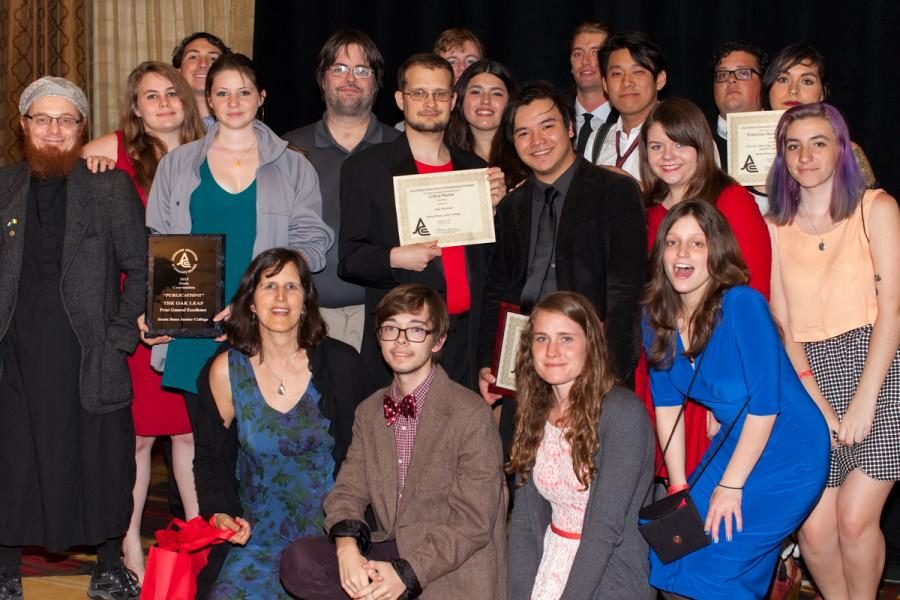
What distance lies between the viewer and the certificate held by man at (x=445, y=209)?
439 cm

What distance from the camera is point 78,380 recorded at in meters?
4.38

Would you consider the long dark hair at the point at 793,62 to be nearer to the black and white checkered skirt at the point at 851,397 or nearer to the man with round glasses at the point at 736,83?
the man with round glasses at the point at 736,83

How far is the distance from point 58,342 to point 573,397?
2094 mm

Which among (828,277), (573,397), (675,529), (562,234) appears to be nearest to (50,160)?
(562,234)

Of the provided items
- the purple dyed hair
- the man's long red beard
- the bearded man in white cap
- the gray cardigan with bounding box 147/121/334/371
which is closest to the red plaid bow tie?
Result: the gray cardigan with bounding box 147/121/334/371

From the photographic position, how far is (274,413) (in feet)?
13.1

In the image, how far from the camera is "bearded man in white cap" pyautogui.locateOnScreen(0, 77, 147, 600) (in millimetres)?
4336

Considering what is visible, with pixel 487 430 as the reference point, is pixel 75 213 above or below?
above

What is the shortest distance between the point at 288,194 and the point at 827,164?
2157 mm

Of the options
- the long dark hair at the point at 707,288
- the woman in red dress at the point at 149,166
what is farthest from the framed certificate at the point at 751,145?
the woman in red dress at the point at 149,166

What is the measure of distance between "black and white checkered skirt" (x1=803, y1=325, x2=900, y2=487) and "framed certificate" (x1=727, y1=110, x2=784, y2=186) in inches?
34.4

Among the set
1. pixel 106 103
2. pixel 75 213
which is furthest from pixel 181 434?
pixel 106 103

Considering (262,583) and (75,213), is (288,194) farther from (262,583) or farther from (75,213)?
(262,583)

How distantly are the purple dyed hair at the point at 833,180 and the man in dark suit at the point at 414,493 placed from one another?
4.44 feet
